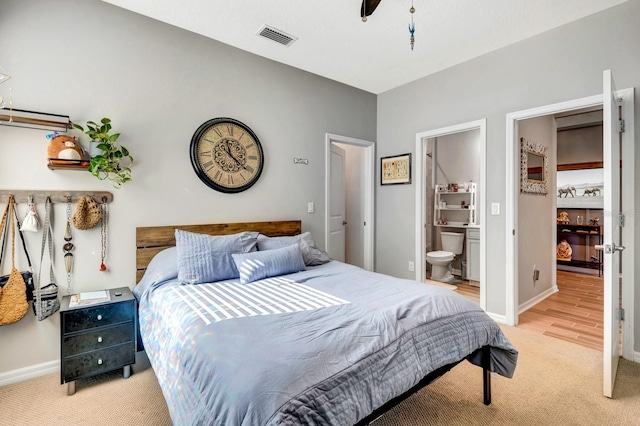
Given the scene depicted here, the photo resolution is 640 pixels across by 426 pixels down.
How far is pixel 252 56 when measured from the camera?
3.25 m

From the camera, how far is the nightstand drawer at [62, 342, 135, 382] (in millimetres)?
1989

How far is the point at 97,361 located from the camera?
208 centimetres

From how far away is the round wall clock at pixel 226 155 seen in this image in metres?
2.90

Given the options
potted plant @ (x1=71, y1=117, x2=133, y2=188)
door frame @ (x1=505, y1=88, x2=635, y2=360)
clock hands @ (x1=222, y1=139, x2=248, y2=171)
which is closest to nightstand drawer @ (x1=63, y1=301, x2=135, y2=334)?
potted plant @ (x1=71, y1=117, x2=133, y2=188)

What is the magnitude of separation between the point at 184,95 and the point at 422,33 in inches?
88.2

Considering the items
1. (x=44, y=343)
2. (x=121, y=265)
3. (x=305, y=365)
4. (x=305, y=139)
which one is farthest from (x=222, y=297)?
(x=305, y=139)

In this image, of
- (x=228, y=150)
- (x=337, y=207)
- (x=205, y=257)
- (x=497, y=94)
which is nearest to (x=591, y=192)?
(x=497, y=94)

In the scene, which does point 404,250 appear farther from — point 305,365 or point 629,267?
point 305,365

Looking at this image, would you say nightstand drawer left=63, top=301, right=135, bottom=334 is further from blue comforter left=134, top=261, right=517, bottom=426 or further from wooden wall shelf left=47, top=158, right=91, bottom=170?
wooden wall shelf left=47, top=158, right=91, bottom=170

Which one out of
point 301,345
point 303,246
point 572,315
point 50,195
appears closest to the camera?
point 301,345

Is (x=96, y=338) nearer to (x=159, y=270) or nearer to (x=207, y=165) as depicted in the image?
(x=159, y=270)

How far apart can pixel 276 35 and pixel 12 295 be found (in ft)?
9.31

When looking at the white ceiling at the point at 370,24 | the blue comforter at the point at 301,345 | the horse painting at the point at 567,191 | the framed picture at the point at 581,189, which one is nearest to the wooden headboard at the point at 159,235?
the blue comforter at the point at 301,345

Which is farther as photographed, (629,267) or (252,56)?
(252,56)
